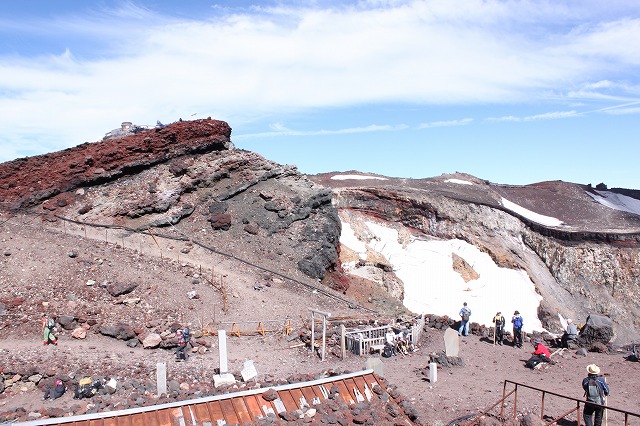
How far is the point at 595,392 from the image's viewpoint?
1056cm

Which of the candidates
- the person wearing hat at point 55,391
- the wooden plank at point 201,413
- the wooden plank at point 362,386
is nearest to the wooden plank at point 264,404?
the wooden plank at point 201,413

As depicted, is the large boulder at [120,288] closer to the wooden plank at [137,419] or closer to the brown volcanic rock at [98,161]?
the brown volcanic rock at [98,161]

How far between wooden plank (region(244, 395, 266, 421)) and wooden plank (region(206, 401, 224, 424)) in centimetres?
51

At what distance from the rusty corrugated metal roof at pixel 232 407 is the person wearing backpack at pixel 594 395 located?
3.79 metres

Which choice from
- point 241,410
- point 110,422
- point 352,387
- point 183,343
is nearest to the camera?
point 110,422

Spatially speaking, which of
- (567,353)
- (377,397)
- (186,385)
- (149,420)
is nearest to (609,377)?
(567,353)

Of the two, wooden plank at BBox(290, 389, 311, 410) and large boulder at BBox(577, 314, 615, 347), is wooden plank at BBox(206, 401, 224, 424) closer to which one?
wooden plank at BBox(290, 389, 311, 410)

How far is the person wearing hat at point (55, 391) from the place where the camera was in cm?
1202

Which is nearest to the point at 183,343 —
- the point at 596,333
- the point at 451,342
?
the point at 451,342

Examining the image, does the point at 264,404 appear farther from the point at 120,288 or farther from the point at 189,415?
the point at 120,288

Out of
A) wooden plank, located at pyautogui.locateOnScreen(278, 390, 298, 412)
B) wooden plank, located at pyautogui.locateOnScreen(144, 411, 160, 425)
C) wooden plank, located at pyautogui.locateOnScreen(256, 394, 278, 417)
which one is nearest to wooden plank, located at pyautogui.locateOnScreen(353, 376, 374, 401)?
wooden plank, located at pyautogui.locateOnScreen(278, 390, 298, 412)

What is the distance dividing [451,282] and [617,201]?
28948 millimetres

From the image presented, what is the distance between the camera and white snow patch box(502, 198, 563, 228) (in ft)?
127

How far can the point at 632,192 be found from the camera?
168ft
